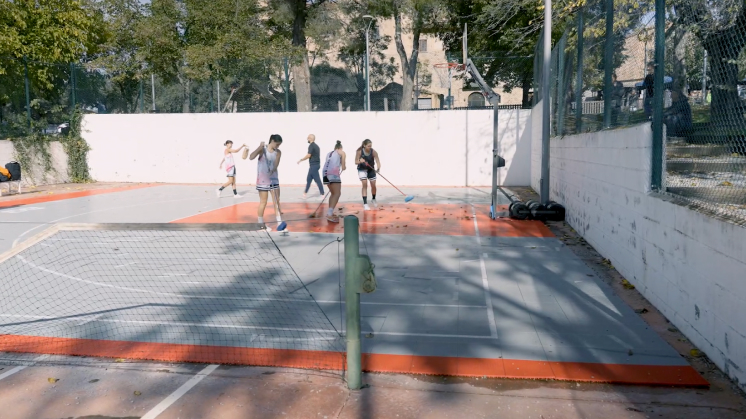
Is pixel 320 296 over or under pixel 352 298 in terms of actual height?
under

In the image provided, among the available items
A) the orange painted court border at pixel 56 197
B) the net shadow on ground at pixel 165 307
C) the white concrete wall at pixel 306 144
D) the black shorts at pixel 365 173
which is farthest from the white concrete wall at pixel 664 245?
the orange painted court border at pixel 56 197

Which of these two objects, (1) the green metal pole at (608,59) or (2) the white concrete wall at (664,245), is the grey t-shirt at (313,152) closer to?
(2) the white concrete wall at (664,245)

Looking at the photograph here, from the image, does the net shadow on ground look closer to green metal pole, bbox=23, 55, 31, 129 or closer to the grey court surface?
the grey court surface

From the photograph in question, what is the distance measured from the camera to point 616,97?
9039mm

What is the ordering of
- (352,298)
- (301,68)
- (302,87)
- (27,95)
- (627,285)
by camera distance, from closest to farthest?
(352,298) < (627,285) < (27,95) < (302,87) < (301,68)

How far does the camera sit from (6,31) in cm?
2386

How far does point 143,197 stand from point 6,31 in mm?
10230

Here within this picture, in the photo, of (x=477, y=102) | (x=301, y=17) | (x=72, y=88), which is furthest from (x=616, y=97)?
(x=477, y=102)

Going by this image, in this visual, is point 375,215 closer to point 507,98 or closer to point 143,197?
point 143,197

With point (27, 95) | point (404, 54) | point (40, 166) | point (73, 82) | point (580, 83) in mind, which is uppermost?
point (404, 54)

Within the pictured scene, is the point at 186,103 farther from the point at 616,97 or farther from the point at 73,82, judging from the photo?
the point at 616,97

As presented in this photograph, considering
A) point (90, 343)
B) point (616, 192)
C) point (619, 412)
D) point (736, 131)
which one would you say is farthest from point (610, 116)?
point (90, 343)

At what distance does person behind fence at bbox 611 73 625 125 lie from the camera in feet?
28.7

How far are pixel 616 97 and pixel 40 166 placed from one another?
876 inches
